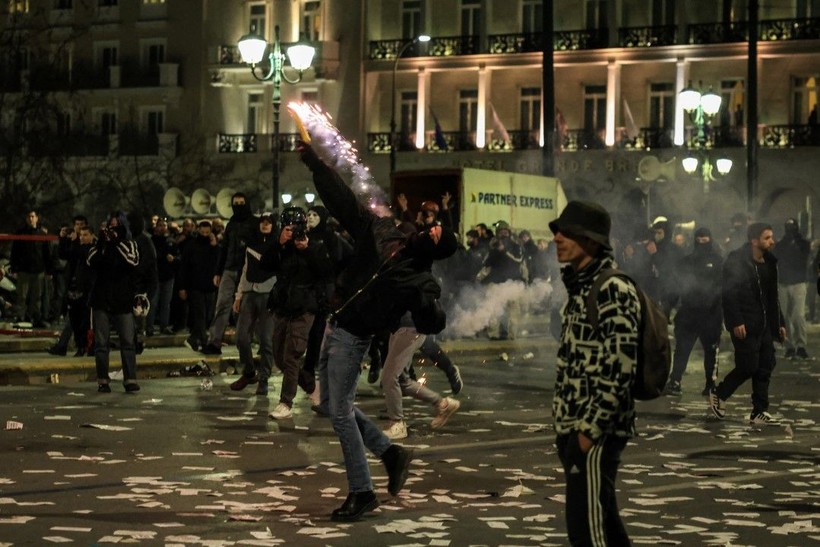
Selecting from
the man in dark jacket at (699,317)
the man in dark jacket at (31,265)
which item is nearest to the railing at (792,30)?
the man in dark jacket at (31,265)

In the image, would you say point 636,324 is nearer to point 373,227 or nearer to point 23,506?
point 373,227

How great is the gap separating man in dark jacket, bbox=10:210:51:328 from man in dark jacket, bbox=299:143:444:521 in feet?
55.0

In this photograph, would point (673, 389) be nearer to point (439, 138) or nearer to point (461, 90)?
point (439, 138)

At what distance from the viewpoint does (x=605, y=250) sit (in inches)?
290

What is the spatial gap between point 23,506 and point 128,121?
2296 inches

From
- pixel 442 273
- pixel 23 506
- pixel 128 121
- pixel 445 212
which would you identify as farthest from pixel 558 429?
pixel 128 121

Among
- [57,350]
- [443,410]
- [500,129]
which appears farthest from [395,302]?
[500,129]

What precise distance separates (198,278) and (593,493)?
58.3 ft

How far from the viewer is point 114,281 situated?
17.9 m

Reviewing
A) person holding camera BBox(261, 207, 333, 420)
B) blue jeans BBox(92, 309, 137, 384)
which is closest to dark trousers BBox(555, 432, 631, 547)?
person holding camera BBox(261, 207, 333, 420)

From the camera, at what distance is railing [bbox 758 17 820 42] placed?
5641 centimetres

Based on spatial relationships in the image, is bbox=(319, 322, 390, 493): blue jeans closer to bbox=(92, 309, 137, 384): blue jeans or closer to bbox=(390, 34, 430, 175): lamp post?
bbox=(92, 309, 137, 384): blue jeans

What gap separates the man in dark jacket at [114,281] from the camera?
58.5 feet

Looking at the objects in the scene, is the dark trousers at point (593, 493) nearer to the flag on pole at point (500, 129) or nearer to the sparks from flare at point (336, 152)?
the sparks from flare at point (336, 152)
